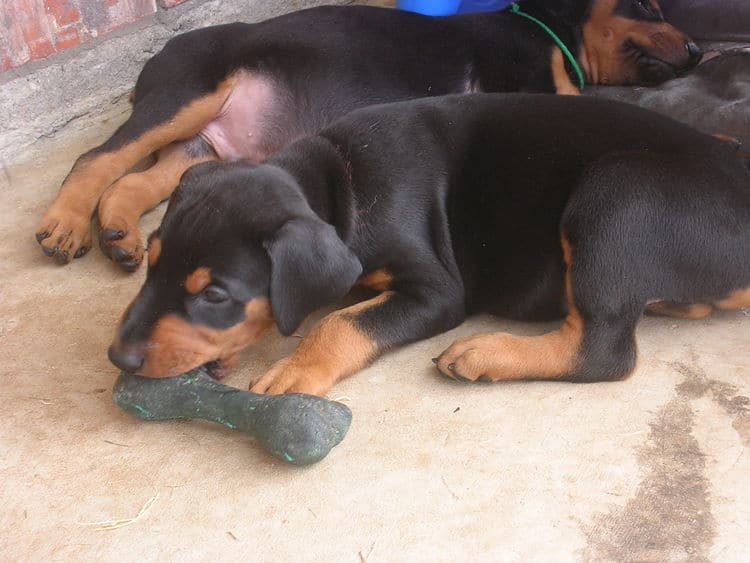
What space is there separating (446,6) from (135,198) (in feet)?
8.73

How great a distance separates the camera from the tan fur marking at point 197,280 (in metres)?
2.65

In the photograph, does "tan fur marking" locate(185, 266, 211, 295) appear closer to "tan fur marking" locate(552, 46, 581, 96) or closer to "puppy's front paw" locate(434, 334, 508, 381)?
"puppy's front paw" locate(434, 334, 508, 381)

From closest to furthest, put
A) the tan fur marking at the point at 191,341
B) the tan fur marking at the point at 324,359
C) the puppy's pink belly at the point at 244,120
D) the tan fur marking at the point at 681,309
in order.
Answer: the tan fur marking at the point at 191,341 < the tan fur marking at the point at 324,359 < the tan fur marking at the point at 681,309 < the puppy's pink belly at the point at 244,120

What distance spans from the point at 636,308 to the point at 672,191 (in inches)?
16.9

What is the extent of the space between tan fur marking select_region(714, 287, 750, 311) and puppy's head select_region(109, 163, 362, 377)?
138 cm

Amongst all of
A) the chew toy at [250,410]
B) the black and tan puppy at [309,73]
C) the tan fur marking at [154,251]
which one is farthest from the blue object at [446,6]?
the chew toy at [250,410]

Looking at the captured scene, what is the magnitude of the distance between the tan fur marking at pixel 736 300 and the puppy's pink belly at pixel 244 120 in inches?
92.1

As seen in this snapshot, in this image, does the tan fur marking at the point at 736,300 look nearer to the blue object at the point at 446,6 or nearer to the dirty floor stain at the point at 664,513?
the dirty floor stain at the point at 664,513

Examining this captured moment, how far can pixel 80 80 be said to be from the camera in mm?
4816

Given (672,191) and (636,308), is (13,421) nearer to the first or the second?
(636,308)

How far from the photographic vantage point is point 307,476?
2609 millimetres

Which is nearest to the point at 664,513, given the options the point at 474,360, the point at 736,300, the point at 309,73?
the point at 474,360

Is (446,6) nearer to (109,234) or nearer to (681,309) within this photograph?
(109,234)

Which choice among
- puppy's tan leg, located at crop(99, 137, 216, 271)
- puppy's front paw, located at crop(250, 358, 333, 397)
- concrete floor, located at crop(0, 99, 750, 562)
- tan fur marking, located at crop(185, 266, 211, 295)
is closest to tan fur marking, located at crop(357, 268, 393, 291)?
concrete floor, located at crop(0, 99, 750, 562)
